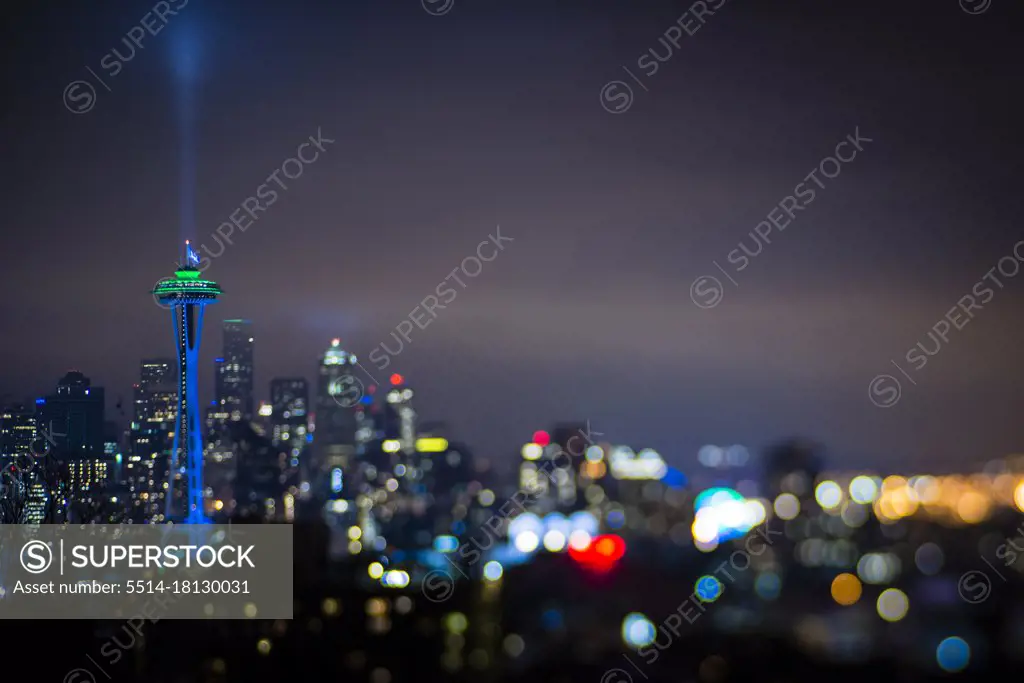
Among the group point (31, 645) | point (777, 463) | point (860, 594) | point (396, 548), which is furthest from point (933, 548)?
point (31, 645)

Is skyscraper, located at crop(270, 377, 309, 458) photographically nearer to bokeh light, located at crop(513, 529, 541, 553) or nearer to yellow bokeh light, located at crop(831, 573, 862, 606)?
bokeh light, located at crop(513, 529, 541, 553)

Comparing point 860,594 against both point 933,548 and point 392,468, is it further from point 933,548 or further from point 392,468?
point 392,468

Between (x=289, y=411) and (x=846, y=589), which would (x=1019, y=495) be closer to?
(x=846, y=589)

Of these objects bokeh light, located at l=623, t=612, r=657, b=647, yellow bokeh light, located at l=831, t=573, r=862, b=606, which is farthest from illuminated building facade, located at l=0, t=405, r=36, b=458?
yellow bokeh light, located at l=831, t=573, r=862, b=606

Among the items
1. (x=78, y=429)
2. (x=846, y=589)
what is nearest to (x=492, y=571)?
(x=846, y=589)

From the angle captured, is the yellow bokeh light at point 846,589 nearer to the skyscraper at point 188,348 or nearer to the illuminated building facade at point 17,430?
the illuminated building facade at point 17,430

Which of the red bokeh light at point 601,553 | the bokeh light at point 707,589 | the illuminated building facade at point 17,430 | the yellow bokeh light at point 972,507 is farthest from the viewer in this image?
the yellow bokeh light at point 972,507

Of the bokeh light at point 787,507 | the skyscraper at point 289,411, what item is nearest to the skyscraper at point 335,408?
the skyscraper at point 289,411
